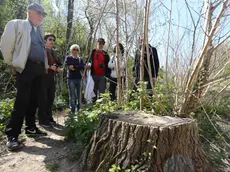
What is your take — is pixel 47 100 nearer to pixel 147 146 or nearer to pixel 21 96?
pixel 21 96

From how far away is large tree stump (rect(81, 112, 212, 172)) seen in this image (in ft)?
5.67

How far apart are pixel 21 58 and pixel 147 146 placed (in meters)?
1.70

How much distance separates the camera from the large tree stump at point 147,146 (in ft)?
5.67

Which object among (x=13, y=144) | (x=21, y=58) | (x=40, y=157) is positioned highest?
(x=21, y=58)

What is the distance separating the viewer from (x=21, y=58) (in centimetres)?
244

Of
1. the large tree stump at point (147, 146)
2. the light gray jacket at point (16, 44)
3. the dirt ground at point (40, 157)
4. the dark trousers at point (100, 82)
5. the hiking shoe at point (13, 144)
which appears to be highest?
the light gray jacket at point (16, 44)

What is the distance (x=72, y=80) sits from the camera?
452 cm

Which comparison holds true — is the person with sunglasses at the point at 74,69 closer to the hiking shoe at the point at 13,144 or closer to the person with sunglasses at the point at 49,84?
the person with sunglasses at the point at 49,84

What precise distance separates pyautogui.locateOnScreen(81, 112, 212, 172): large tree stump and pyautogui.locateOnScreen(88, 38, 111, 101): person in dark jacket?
8.62 ft

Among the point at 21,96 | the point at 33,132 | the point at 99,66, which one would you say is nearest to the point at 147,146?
the point at 21,96

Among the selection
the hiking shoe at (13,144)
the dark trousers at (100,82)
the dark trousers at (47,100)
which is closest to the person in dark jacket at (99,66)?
the dark trousers at (100,82)

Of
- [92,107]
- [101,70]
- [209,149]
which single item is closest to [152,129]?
[209,149]

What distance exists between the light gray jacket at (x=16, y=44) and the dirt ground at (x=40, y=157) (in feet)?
3.17

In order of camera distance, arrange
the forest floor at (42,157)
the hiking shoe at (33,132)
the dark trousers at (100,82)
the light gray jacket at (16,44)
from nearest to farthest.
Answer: the forest floor at (42,157) < the light gray jacket at (16,44) < the hiking shoe at (33,132) < the dark trousers at (100,82)
